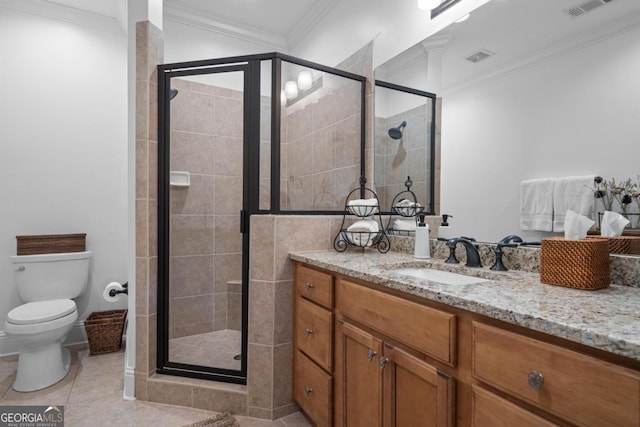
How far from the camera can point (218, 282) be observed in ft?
7.63

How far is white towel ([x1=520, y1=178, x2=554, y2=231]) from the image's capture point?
1.23 meters

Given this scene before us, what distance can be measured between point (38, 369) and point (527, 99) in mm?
2991

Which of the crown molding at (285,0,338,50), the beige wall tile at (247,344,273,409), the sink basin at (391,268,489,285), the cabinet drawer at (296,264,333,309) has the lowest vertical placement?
the beige wall tile at (247,344,273,409)

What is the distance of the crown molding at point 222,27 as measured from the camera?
272cm

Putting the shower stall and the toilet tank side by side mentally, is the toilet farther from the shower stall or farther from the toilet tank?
the shower stall

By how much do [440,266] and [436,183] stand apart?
467 mm

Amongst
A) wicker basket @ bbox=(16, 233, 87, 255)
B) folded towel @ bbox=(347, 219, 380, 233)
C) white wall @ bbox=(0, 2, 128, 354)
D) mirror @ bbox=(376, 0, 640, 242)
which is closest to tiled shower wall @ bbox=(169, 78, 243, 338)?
folded towel @ bbox=(347, 219, 380, 233)

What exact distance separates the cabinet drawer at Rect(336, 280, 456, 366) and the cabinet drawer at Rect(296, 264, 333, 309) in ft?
0.30

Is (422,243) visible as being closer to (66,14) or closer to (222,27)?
(222,27)

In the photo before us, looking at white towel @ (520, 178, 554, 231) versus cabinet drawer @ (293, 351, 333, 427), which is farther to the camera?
cabinet drawer @ (293, 351, 333, 427)

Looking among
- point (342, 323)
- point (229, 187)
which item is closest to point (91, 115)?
point (229, 187)

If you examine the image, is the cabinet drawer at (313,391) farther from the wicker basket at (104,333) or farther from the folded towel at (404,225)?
the wicker basket at (104,333)

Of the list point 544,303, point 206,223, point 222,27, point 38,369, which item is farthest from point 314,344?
point 222,27

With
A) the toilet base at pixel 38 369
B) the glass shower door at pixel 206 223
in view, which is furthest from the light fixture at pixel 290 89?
the toilet base at pixel 38 369
